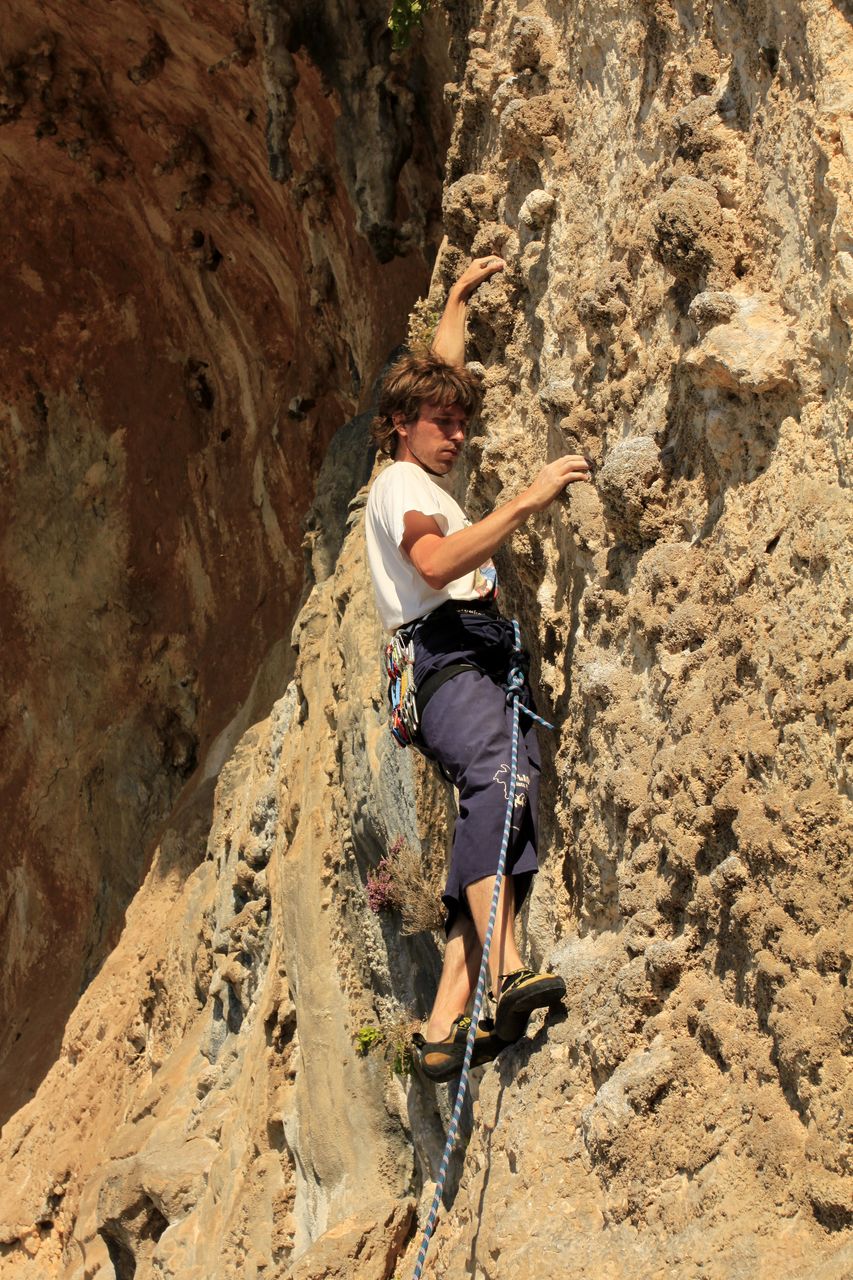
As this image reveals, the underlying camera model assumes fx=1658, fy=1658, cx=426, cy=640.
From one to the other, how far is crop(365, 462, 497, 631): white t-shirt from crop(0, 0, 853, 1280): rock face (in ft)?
1.21

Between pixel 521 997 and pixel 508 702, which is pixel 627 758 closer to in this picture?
pixel 508 702

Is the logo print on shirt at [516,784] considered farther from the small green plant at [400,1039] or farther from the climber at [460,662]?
the small green plant at [400,1039]

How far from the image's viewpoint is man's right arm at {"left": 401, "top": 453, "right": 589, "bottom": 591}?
15.8 ft

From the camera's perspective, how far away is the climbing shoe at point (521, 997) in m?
4.59

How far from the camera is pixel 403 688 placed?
5262 millimetres

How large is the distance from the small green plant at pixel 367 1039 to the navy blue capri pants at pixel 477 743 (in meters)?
2.10

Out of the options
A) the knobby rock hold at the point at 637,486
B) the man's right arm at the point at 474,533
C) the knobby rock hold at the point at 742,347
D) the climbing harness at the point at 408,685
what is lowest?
the climbing harness at the point at 408,685

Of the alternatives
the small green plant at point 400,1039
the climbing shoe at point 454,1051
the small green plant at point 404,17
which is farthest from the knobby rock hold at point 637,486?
the small green plant at point 404,17

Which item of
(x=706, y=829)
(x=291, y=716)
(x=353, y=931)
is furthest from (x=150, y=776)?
(x=706, y=829)

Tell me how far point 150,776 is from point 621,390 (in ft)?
27.6

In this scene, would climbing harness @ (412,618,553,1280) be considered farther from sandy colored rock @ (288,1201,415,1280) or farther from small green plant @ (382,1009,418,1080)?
small green plant @ (382,1009,418,1080)

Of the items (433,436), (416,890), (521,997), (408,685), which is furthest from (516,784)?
(416,890)

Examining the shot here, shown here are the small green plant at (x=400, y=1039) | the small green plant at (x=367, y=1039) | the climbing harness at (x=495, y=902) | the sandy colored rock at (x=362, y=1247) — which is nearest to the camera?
the climbing harness at (x=495, y=902)

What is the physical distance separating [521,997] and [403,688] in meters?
1.12
